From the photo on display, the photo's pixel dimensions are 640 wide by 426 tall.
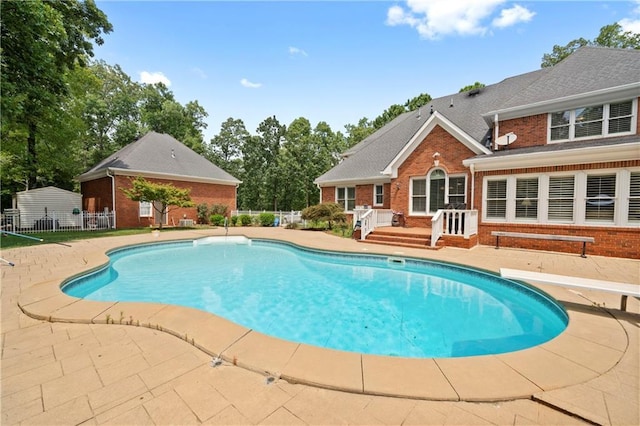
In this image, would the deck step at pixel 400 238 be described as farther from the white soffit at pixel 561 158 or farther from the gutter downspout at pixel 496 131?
the gutter downspout at pixel 496 131

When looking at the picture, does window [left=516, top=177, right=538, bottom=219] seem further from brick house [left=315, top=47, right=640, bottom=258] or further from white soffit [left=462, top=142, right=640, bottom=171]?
white soffit [left=462, top=142, right=640, bottom=171]

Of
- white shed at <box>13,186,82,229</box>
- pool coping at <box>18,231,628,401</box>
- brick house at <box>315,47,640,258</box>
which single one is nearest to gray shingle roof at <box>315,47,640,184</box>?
brick house at <box>315,47,640,258</box>

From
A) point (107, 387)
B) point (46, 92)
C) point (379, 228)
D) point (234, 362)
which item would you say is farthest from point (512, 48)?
point (46, 92)

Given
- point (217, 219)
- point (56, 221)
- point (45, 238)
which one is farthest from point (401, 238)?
point (56, 221)

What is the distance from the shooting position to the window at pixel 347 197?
17.5m

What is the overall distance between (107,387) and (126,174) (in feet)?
62.7

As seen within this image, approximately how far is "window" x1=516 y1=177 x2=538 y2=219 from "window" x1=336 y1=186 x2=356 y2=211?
9.11m

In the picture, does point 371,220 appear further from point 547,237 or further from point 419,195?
point 547,237

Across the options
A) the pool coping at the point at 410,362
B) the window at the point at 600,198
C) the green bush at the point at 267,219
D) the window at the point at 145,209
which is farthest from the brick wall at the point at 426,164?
the window at the point at 145,209

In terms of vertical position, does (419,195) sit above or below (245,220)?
above

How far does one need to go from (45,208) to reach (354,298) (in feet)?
75.5

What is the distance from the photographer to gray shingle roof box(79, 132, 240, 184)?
1831cm

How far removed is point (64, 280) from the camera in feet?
19.0

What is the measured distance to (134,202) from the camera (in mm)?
17875
